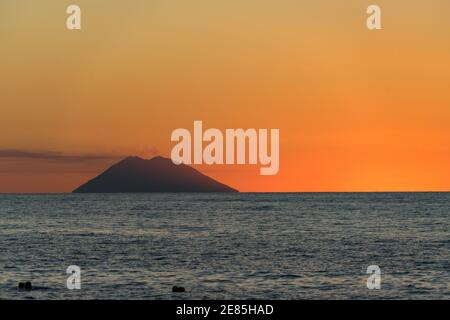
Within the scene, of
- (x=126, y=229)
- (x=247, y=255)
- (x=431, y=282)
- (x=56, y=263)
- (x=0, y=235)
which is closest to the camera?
(x=431, y=282)

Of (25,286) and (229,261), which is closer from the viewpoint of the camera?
(25,286)

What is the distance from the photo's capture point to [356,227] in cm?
12750

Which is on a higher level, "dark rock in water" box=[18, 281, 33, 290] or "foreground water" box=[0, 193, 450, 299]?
"dark rock in water" box=[18, 281, 33, 290]

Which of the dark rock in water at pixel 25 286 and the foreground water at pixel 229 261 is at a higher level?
the dark rock in water at pixel 25 286

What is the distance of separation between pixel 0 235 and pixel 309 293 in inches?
2913

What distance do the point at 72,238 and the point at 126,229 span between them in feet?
67.9

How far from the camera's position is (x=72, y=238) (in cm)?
10244

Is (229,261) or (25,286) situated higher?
(25,286)
